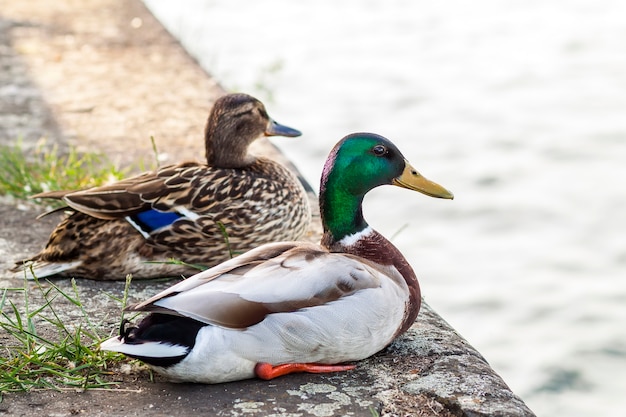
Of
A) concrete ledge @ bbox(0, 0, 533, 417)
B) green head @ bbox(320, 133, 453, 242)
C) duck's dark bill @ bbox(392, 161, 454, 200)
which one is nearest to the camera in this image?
concrete ledge @ bbox(0, 0, 533, 417)

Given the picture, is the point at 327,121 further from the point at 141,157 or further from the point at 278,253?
the point at 278,253

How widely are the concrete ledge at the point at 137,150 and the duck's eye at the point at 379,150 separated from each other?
0.62 m

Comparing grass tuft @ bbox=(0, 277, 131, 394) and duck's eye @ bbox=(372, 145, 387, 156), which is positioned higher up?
duck's eye @ bbox=(372, 145, 387, 156)

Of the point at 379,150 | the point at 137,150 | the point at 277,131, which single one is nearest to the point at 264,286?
the point at 379,150

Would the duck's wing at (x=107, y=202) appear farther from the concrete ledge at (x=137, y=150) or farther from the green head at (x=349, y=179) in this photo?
the green head at (x=349, y=179)

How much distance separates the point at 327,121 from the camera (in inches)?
351

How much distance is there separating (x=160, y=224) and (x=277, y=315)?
→ 1.09 m

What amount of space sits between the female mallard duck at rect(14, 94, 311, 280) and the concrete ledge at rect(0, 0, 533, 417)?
0.09 metres

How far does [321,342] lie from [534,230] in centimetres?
445

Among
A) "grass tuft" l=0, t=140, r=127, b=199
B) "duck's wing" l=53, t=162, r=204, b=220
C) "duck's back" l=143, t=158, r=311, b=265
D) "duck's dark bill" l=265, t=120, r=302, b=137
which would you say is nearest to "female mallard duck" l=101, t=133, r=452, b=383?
"duck's back" l=143, t=158, r=311, b=265

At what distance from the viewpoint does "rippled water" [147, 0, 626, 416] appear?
20.7 feet

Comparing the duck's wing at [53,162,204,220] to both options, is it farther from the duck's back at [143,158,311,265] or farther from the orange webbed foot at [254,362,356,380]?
the orange webbed foot at [254,362,356,380]

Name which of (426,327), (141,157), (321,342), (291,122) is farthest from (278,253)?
(291,122)

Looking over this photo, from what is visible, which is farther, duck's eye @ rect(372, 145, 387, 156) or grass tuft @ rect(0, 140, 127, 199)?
grass tuft @ rect(0, 140, 127, 199)
